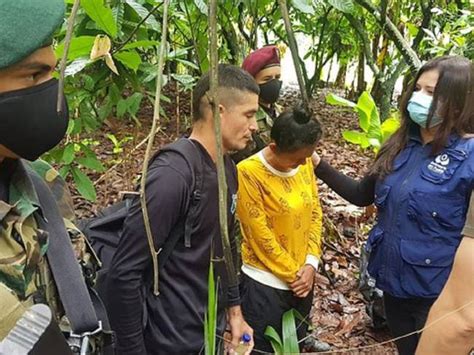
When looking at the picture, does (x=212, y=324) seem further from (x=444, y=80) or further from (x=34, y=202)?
(x=444, y=80)

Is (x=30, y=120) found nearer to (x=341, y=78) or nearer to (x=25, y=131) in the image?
(x=25, y=131)

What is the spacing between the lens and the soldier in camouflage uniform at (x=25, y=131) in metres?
0.97

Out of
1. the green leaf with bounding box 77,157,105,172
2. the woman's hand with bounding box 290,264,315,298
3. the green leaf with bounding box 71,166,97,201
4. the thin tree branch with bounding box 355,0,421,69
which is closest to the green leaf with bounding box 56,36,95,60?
the green leaf with bounding box 77,157,105,172

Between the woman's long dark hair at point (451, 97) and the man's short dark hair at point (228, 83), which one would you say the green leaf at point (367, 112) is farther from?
the man's short dark hair at point (228, 83)

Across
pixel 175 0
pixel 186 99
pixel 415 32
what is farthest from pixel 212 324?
pixel 186 99

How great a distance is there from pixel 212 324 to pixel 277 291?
4.59 ft

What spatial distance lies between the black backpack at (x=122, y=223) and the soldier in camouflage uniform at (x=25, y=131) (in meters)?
0.54

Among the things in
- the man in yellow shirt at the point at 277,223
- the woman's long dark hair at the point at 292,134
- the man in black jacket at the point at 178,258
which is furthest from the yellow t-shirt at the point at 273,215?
the man in black jacket at the point at 178,258

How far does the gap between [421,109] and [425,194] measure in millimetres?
320

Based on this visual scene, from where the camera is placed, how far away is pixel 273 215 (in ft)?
7.52

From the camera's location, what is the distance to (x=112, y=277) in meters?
1.65

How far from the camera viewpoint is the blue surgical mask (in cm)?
199

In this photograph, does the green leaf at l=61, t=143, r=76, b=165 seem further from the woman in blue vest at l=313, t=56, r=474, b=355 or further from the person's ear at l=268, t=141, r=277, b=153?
the woman in blue vest at l=313, t=56, r=474, b=355

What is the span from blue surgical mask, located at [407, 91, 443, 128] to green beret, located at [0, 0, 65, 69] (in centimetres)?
140
